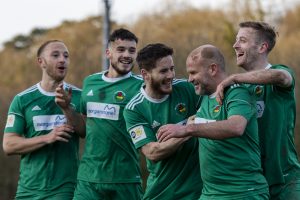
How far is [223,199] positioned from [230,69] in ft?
35.5

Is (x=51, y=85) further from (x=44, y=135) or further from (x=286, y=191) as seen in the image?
(x=286, y=191)

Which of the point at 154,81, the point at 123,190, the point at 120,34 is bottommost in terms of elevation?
the point at 123,190

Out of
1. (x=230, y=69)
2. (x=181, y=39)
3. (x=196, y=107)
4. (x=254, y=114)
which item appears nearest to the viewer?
(x=254, y=114)

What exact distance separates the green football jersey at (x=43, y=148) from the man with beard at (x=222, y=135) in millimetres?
2259

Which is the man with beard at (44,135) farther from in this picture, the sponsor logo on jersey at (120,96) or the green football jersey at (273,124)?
the green football jersey at (273,124)

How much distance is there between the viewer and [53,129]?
325 inches

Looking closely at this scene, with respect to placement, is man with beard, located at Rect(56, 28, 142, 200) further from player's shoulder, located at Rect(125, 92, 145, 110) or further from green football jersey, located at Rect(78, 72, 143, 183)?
player's shoulder, located at Rect(125, 92, 145, 110)

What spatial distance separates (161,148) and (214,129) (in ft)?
2.99

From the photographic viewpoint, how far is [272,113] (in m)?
6.67

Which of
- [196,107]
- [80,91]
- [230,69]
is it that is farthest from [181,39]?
[196,107]

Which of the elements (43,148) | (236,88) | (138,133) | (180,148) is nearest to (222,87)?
(236,88)

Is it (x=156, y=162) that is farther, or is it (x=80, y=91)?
(x=80, y=91)

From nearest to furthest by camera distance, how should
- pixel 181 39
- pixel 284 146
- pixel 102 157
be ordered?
1. pixel 284 146
2. pixel 102 157
3. pixel 181 39

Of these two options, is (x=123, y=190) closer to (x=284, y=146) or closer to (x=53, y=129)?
(x=53, y=129)
